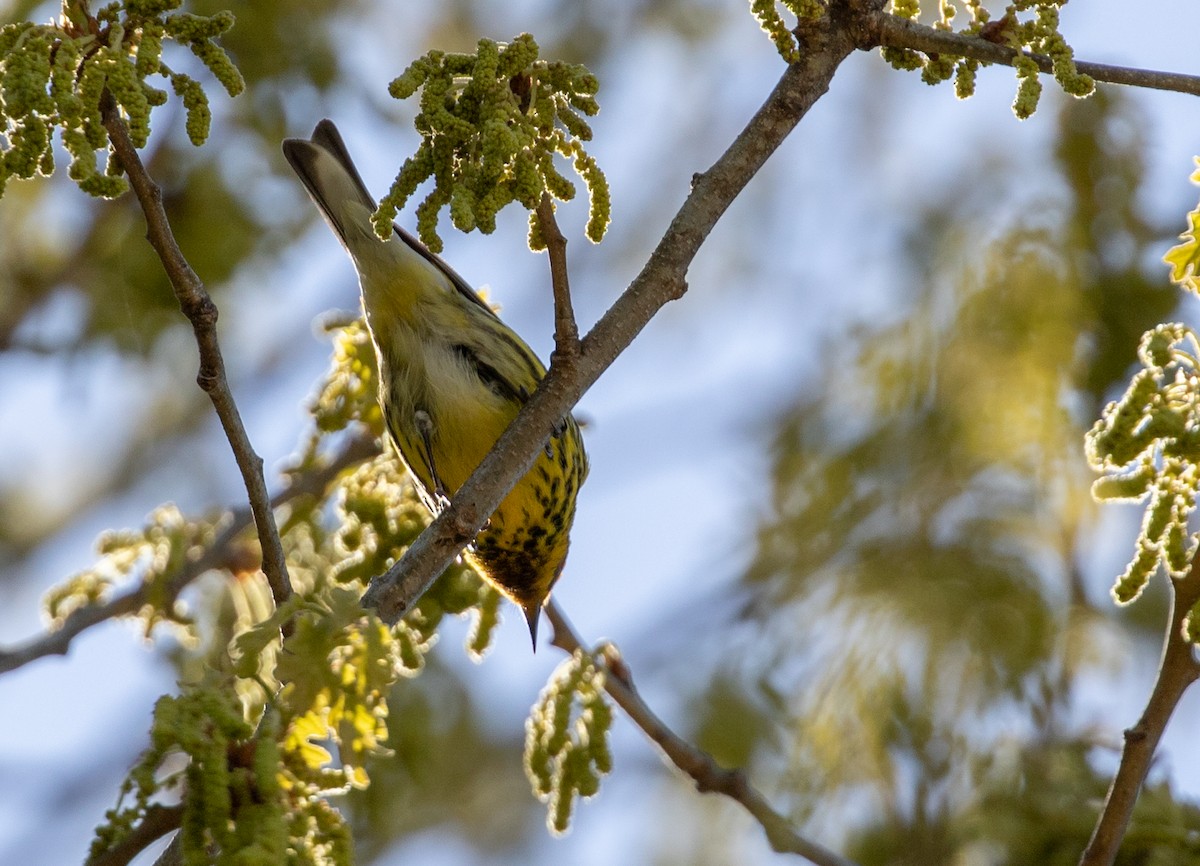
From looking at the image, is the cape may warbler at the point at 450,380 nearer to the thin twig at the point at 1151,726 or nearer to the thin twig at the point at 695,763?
the thin twig at the point at 695,763

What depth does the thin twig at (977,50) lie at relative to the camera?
212 cm

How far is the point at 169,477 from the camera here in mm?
7129

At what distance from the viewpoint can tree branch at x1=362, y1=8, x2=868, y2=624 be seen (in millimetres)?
2398

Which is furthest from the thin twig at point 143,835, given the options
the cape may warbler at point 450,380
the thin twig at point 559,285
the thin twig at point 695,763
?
the cape may warbler at point 450,380

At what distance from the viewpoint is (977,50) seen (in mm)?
2219

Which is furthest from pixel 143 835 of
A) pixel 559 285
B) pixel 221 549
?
pixel 221 549

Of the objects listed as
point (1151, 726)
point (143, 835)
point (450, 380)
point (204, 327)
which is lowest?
point (143, 835)

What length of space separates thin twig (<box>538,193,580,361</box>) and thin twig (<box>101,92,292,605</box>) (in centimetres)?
55

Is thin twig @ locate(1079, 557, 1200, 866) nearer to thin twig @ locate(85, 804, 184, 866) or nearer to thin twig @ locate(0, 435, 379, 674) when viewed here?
thin twig @ locate(85, 804, 184, 866)

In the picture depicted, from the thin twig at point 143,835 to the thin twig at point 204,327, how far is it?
55 cm

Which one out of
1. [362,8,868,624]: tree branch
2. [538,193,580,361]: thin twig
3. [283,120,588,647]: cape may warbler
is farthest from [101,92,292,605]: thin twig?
[283,120,588,647]: cape may warbler

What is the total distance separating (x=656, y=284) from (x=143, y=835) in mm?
1219

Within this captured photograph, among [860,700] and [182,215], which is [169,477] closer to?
[182,215]

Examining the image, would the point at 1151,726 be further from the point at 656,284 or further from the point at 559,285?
the point at 559,285
